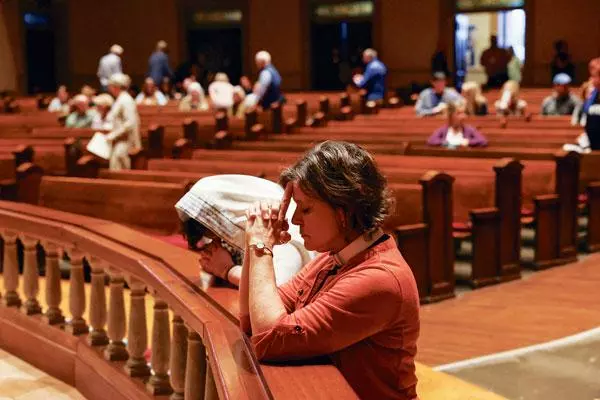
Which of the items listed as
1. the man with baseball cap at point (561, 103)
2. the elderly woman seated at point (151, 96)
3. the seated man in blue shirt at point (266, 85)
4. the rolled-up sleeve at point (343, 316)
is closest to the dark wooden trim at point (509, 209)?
the rolled-up sleeve at point (343, 316)

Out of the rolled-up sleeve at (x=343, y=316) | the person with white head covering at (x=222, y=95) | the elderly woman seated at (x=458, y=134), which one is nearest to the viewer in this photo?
the rolled-up sleeve at (x=343, y=316)

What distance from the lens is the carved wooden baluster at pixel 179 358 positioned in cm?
301

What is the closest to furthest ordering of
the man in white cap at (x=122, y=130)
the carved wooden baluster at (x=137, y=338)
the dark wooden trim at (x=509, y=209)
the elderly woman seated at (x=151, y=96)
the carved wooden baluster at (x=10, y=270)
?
the carved wooden baluster at (x=137, y=338) → the carved wooden baluster at (x=10, y=270) → the dark wooden trim at (x=509, y=209) → the man in white cap at (x=122, y=130) → the elderly woman seated at (x=151, y=96)

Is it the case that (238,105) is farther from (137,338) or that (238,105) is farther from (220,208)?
(220,208)

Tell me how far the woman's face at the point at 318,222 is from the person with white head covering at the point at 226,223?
560 millimetres

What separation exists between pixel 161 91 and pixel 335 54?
4.07m

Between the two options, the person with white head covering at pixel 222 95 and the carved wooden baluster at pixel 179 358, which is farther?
the person with white head covering at pixel 222 95

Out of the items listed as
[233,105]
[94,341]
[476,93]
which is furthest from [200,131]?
[94,341]

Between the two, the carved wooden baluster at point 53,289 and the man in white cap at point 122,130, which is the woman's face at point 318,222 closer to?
the carved wooden baluster at point 53,289

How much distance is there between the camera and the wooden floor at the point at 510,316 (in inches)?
191

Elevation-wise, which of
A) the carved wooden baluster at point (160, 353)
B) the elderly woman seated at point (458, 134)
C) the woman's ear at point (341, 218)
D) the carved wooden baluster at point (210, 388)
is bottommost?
the carved wooden baluster at point (160, 353)

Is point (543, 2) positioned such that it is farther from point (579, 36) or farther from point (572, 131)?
point (572, 131)

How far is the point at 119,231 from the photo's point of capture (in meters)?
3.87

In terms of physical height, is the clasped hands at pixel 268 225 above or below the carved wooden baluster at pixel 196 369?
above
